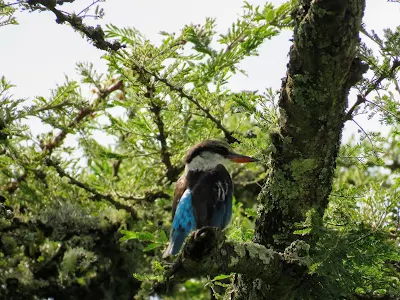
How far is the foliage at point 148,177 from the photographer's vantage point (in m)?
3.52

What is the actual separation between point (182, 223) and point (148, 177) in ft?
3.12

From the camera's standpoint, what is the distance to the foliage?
352cm

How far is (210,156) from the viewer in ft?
14.9

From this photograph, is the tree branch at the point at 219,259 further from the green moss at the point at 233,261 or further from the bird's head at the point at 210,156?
the bird's head at the point at 210,156

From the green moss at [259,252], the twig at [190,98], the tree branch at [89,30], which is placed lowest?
the green moss at [259,252]

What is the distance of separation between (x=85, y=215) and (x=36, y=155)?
71 centimetres

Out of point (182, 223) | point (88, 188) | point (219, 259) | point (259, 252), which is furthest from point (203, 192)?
point (219, 259)

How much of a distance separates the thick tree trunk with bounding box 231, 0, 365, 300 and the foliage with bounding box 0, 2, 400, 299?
0.37ft

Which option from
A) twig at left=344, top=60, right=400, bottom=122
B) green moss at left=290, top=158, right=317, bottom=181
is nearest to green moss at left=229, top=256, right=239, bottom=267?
green moss at left=290, top=158, right=317, bottom=181

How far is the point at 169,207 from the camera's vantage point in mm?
5535

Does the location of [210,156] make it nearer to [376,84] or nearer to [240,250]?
[376,84]

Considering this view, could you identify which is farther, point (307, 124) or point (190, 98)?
point (190, 98)

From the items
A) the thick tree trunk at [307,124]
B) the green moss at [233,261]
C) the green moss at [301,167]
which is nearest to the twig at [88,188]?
the thick tree trunk at [307,124]

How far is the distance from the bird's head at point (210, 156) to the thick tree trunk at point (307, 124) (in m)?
0.97
